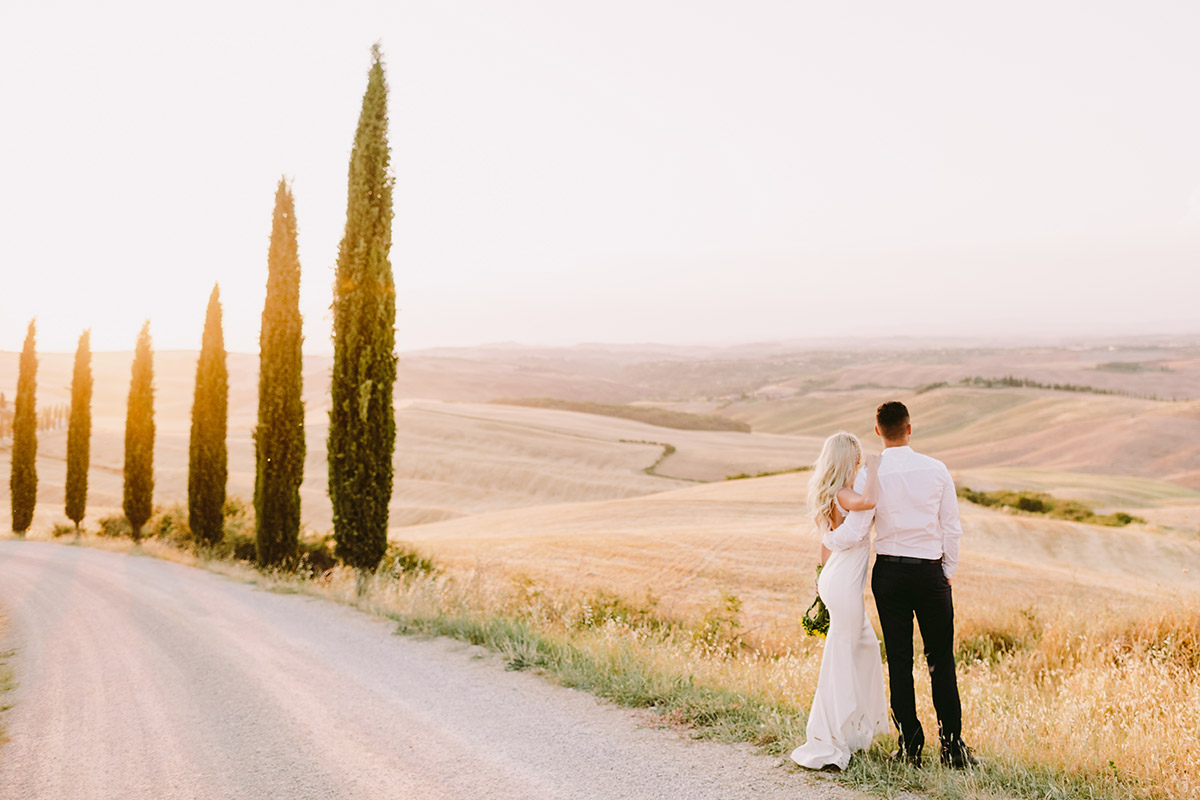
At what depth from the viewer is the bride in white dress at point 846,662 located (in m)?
4.84

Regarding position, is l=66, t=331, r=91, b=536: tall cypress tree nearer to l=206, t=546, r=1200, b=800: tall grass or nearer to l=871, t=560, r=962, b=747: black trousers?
l=206, t=546, r=1200, b=800: tall grass

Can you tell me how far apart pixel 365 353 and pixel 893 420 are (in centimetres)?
1177

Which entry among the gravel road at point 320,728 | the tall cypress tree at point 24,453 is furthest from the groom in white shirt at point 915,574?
the tall cypress tree at point 24,453

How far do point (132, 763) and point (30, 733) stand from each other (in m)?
1.55

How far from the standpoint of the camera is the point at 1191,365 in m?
108

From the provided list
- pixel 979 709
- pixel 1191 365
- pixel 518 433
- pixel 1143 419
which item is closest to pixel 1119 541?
pixel 979 709

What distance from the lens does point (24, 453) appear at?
105ft

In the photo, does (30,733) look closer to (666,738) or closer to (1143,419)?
(666,738)

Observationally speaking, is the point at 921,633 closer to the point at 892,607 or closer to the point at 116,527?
the point at 892,607

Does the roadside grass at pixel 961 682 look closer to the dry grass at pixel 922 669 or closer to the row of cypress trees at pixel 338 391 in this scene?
the dry grass at pixel 922 669

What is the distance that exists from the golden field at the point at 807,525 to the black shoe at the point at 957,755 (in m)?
0.24

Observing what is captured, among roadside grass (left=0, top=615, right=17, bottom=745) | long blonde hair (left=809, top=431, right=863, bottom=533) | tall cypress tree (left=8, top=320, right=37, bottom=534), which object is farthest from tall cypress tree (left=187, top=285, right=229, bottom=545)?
long blonde hair (left=809, top=431, right=863, bottom=533)

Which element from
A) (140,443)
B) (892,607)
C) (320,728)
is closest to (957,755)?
(892,607)

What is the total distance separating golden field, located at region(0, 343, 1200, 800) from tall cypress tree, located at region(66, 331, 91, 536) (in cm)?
761
